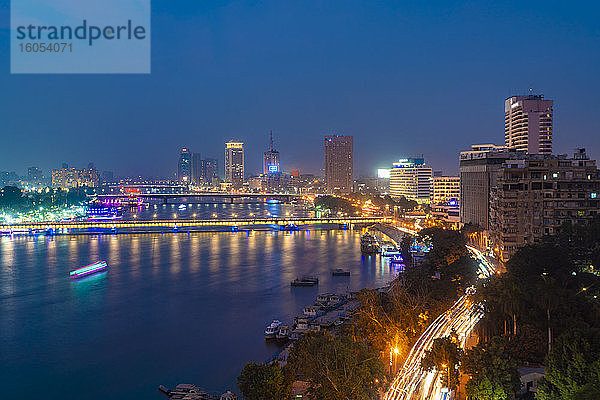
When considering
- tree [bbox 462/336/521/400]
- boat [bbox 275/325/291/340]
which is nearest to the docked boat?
boat [bbox 275/325/291/340]

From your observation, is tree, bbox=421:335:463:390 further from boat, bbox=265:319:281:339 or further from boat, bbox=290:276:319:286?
boat, bbox=290:276:319:286

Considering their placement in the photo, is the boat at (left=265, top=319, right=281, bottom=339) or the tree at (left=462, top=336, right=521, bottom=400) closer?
the tree at (left=462, top=336, right=521, bottom=400)

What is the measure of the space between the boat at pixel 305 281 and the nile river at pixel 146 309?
10.3 inches

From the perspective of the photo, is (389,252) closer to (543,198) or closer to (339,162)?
(543,198)

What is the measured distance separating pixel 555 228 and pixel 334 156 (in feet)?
194

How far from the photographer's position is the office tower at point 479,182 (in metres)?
15.0

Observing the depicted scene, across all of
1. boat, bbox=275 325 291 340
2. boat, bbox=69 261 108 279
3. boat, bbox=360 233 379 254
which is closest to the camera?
Answer: boat, bbox=275 325 291 340

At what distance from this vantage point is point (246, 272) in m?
13.8

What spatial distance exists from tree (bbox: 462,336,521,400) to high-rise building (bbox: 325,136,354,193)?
6363 cm

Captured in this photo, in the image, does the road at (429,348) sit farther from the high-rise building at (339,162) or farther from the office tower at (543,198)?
the high-rise building at (339,162)

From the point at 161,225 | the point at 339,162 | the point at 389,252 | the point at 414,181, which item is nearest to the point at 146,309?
the point at 389,252

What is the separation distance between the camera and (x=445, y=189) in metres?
32.6

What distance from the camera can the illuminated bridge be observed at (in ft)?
74.0

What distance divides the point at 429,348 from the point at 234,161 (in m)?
89.2
